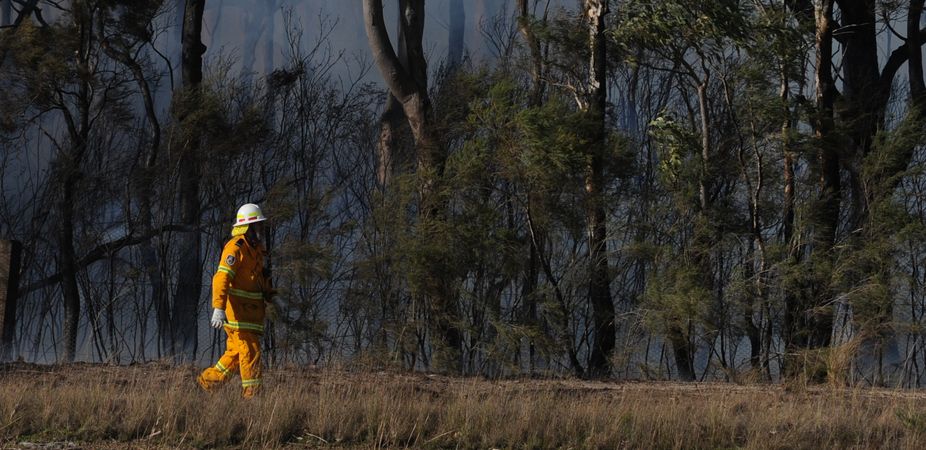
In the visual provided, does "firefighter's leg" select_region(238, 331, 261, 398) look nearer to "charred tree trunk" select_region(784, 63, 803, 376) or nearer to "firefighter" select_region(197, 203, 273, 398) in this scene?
"firefighter" select_region(197, 203, 273, 398)

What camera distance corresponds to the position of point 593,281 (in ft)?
51.3

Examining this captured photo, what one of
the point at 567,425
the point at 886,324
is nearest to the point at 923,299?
the point at 886,324

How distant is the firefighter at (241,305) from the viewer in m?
9.58

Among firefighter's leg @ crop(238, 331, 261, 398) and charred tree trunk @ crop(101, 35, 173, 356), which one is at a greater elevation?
charred tree trunk @ crop(101, 35, 173, 356)

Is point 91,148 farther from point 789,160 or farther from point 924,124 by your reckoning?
point 924,124

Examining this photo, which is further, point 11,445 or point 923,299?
→ point 923,299

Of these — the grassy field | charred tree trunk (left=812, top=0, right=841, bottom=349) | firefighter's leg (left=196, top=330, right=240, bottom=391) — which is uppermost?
charred tree trunk (left=812, top=0, right=841, bottom=349)

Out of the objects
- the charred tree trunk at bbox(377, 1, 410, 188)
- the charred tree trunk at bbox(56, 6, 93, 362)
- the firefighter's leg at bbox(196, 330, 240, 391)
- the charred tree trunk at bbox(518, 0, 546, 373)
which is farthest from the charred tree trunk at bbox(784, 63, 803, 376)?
the charred tree trunk at bbox(56, 6, 93, 362)

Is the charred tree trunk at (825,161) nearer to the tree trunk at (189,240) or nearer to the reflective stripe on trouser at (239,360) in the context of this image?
the reflective stripe on trouser at (239,360)

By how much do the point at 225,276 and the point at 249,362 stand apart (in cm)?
76

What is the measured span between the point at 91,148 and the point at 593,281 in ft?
29.7

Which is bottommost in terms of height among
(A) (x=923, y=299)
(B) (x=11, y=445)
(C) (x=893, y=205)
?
(B) (x=11, y=445)

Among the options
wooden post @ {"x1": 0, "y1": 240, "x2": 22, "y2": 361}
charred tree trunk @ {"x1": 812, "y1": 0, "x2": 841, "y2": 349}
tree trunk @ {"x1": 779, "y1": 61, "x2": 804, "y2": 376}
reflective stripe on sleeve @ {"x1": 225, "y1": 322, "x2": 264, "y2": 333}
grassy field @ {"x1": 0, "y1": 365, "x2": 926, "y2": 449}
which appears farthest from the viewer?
charred tree trunk @ {"x1": 812, "y1": 0, "x2": 841, "y2": 349}

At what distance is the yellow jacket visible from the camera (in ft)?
31.6
